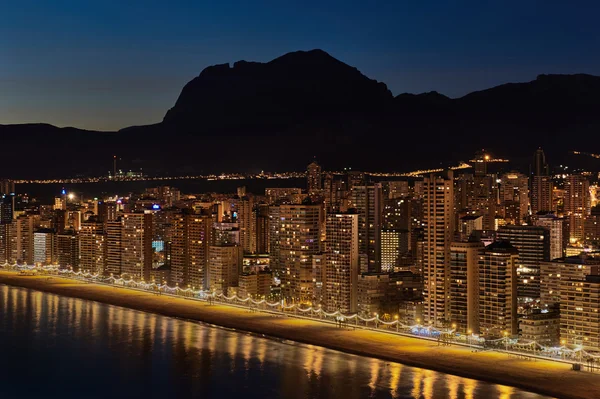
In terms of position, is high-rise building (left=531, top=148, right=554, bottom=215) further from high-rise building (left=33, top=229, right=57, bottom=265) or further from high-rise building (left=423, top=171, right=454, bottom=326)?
high-rise building (left=33, top=229, right=57, bottom=265)

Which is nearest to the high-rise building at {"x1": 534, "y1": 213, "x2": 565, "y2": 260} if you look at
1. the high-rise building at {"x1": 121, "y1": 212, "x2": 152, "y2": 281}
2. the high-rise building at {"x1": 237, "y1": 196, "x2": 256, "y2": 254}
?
the high-rise building at {"x1": 237, "y1": 196, "x2": 256, "y2": 254}

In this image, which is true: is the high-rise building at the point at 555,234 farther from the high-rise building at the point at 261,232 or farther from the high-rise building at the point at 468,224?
the high-rise building at the point at 261,232

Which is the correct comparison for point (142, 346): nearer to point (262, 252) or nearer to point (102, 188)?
point (262, 252)

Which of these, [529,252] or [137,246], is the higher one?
[529,252]

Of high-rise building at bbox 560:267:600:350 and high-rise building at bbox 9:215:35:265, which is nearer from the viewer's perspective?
high-rise building at bbox 560:267:600:350

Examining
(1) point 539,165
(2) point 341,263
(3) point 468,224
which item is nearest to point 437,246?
(2) point 341,263

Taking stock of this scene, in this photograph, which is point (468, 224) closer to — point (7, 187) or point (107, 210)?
point (107, 210)
